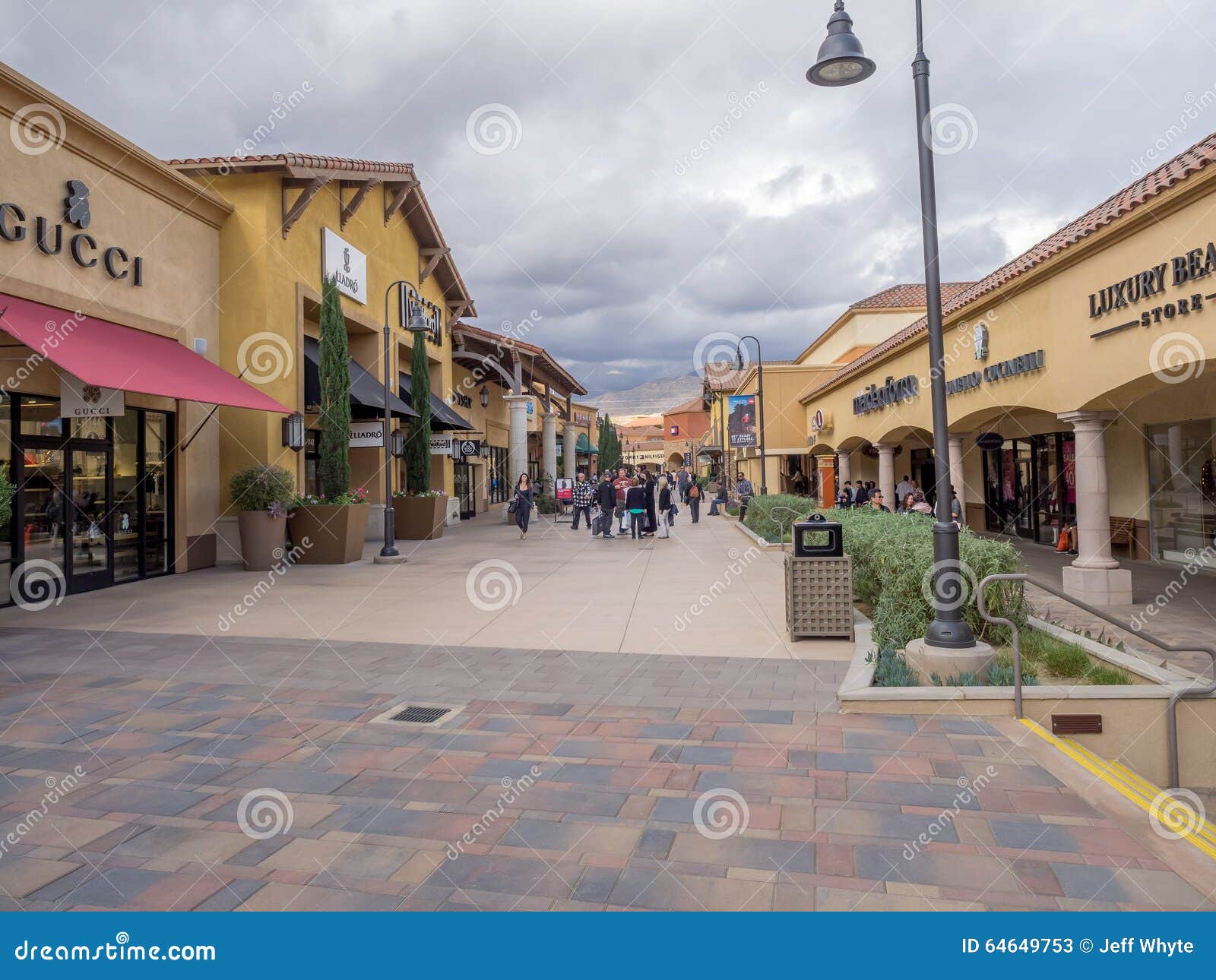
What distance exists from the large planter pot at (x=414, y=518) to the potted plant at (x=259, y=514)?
20.0 feet

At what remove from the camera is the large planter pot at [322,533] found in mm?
14469

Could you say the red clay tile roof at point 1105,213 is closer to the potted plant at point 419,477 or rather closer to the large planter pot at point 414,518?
the potted plant at point 419,477

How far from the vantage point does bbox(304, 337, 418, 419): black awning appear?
16.8 metres

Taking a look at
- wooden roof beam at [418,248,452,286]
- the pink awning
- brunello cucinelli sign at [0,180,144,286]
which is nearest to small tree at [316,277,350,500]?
the pink awning

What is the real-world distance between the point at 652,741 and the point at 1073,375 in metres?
9.13

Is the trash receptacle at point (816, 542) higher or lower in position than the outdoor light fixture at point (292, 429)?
lower

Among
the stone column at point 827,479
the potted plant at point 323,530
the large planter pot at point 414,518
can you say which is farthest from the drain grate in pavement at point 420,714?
the stone column at point 827,479

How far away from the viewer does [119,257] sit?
38.5ft

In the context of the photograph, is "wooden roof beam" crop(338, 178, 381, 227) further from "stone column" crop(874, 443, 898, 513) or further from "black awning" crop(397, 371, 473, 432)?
"stone column" crop(874, 443, 898, 513)

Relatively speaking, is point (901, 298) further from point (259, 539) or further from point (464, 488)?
point (259, 539)

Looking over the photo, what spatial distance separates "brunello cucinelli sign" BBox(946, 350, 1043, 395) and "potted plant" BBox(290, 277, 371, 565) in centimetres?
1144

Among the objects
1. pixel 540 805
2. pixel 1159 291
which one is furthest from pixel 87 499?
pixel 1159 291

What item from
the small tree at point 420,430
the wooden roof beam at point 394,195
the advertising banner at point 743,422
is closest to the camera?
the small tree at point 420,430

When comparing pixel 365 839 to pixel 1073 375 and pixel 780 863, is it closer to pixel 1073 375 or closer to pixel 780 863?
pixel 780 863
